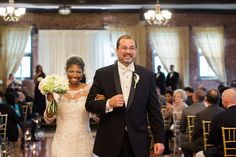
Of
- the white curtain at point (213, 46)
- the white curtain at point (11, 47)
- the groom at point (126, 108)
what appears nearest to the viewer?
the groom at point (126, 108)

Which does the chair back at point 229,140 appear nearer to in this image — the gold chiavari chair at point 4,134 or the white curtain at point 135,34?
the gold chiavari chair at point 4,134

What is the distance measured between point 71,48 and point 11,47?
208 cm

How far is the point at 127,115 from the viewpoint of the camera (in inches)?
114

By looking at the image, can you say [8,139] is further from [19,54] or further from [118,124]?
[19,54]

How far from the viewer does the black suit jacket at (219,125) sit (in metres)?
4.82

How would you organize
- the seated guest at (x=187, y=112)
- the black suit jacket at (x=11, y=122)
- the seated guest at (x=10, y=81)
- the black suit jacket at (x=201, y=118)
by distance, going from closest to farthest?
the black suit jacket at (x=201, y=118), the seated guest at (x=187, y=112), the black suit jacket at (x=11, y=122), the seated guest at (x=10, y=81)

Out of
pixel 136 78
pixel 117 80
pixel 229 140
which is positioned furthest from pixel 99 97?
pixel 229 140

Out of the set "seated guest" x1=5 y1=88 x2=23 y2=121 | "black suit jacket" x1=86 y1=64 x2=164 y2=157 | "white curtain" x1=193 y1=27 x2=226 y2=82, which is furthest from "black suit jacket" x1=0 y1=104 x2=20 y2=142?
"white curtain" x1=193 y1=27 x2=226 y2=82

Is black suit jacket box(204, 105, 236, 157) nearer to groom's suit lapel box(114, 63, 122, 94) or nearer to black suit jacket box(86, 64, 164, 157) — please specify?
black suit jacket box(86, 64, 164, 157)

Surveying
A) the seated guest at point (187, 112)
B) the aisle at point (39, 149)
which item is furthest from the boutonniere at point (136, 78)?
the aisle at point (39, 149)

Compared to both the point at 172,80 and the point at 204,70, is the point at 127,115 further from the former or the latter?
the point at 204,70

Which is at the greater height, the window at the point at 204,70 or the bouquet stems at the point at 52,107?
the window at the point at 204,70

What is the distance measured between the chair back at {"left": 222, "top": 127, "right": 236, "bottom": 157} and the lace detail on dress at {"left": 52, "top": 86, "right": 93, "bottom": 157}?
189cm

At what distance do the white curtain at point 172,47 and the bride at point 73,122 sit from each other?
1237cm
